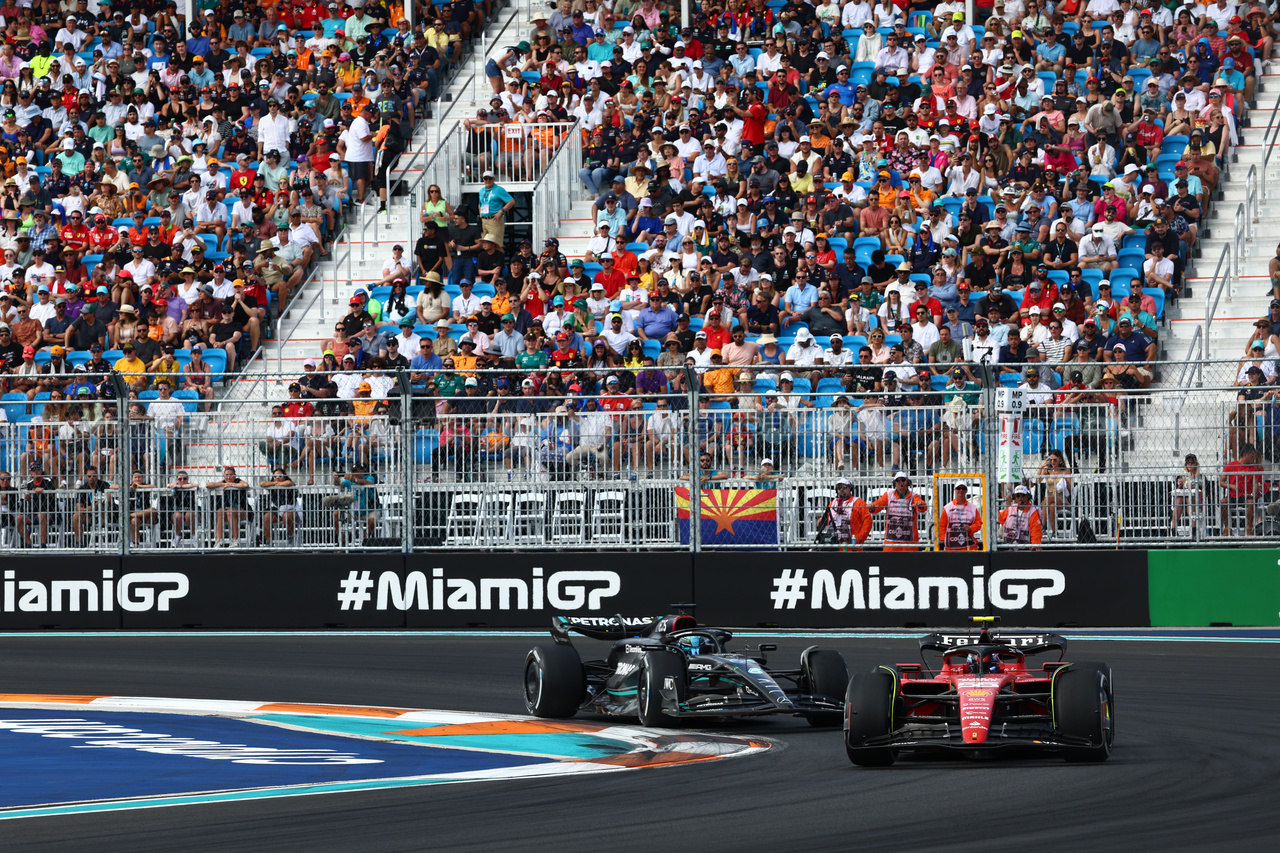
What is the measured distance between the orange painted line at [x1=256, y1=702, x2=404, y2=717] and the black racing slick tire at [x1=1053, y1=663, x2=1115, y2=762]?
507cm

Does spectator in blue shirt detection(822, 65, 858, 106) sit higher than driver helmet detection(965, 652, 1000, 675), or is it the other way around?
spectator in blue shirt detection(822, 65, 858, 106)

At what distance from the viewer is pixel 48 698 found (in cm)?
1448

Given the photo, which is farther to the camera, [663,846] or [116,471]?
[116,471]

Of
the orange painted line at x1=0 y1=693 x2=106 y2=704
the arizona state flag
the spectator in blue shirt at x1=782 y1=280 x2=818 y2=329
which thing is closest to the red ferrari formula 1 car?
the orange painted line at x1=0 y1=693 x2=106 y2=704

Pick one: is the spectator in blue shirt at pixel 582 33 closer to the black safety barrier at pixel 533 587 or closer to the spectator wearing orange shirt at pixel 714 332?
the spectator wearing orange shirt at pixel 714 332

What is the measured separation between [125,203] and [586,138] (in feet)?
23.2

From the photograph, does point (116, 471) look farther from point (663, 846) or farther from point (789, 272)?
point (663, 846)

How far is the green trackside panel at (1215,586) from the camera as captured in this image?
62.5 feet

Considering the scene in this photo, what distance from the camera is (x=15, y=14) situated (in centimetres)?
3338

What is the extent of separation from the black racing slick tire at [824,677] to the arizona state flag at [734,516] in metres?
7.23

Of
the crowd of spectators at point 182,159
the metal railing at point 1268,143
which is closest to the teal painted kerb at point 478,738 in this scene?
the crowd of spectators at point 182,159

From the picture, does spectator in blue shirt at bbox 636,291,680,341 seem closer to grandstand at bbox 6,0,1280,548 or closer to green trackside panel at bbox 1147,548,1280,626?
grandstand at bbox 6,0,1280,548

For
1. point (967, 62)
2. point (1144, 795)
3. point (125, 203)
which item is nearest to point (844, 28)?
point (967, 62)

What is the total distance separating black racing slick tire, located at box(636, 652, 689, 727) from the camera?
11742 millimetres
